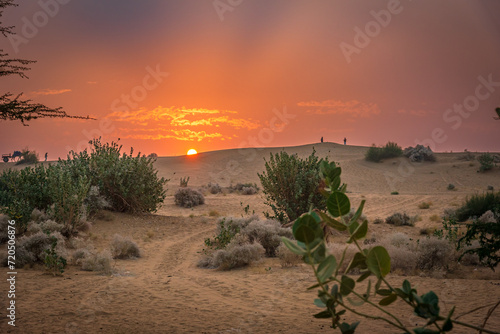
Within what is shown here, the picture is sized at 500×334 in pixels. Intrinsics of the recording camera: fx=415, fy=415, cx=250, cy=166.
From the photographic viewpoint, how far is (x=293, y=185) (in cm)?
1577

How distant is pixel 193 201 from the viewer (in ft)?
82.1

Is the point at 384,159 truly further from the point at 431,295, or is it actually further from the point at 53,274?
the point at 431,295

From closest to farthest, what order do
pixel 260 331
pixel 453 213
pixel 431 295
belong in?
1. pixel 431 295
2. pixel 260 331
3. pixel 453 213

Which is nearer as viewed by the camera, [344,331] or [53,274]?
[344,331]

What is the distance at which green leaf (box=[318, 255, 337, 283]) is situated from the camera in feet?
4.70

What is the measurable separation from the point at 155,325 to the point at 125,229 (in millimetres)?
10192

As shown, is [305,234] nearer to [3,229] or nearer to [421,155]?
[3,229]

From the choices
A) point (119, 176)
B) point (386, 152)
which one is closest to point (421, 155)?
point (386, 152)

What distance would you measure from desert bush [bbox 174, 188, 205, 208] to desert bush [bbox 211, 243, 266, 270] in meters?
14.5

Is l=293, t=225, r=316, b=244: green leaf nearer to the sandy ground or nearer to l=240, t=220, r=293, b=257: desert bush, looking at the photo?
the sandy ground

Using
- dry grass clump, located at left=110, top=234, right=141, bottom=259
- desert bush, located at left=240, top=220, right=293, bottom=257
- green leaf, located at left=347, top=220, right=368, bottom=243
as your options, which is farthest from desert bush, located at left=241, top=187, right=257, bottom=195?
green leaf, located at left=347, top=220, right=368, bottom=243

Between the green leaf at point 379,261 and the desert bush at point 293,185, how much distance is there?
539 inches

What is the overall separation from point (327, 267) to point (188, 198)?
24129 millimetres

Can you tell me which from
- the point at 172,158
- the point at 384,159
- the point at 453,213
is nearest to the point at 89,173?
the point at 453,213
